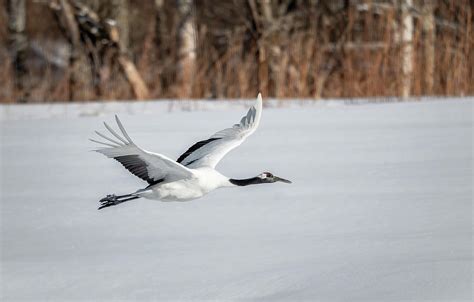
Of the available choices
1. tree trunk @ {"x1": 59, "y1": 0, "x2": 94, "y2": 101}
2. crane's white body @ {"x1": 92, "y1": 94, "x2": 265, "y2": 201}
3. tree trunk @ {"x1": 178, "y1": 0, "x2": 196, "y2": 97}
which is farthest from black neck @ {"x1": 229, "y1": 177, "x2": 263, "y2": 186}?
tree trunk @ {"x1": 59, "y1": 0, "x2": 94, "y2": 101}

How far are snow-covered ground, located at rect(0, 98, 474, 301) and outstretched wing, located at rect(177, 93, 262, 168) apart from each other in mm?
358

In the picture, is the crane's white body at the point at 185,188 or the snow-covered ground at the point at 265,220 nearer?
the snow-covered ground at the point at 265,220

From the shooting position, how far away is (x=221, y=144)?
5961 mm

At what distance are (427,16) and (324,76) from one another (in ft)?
7.13

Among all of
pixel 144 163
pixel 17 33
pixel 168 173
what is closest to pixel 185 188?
pixel 168 173

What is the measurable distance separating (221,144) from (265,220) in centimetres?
54

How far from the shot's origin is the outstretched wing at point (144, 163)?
4906mm

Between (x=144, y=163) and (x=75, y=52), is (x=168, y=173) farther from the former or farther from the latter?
(x=75, y=52)

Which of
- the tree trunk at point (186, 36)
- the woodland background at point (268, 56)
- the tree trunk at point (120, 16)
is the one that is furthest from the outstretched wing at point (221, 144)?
the tree trunk at point (120, 16)

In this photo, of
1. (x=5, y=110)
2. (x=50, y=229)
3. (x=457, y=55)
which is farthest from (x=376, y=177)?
(x=5, y=110)

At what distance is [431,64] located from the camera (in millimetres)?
11234

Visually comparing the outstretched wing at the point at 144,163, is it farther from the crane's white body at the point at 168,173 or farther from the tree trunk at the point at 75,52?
the tree trunk at the point at 75,52

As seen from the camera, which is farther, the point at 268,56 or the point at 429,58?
the point at 268,56

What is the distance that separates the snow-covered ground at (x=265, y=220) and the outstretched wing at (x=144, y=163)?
354 mm
